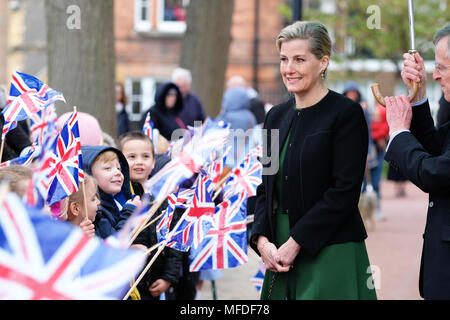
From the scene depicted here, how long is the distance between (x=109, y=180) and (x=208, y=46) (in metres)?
7.95

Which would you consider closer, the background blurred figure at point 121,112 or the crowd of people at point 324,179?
the crowd of people at point 324,179

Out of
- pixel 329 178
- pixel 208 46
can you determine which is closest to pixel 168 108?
pixel 208 46

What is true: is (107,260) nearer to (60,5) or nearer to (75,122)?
(75,122)

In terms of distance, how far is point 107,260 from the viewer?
2.48 meters

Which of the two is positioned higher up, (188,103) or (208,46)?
(208,46)

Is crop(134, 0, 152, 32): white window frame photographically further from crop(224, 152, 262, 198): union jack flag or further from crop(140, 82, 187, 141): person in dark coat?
crop(224, 152, 262, 198): union jack flag

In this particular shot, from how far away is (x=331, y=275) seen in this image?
12.3ft

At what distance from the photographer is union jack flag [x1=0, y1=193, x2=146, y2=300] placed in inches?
94.3

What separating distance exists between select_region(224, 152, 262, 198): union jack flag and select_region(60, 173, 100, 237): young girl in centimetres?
109

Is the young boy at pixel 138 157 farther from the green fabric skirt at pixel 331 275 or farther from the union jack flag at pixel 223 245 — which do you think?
the green fabric skirt at pixel 331 275

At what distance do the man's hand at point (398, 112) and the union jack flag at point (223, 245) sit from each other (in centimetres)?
139

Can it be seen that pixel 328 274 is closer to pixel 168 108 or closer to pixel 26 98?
pixel 26 98

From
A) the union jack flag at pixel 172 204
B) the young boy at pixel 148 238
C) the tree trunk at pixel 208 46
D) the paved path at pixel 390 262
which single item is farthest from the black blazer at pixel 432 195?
the tree trunk at pixel 208 46

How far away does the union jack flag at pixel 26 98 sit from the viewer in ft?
15.3
